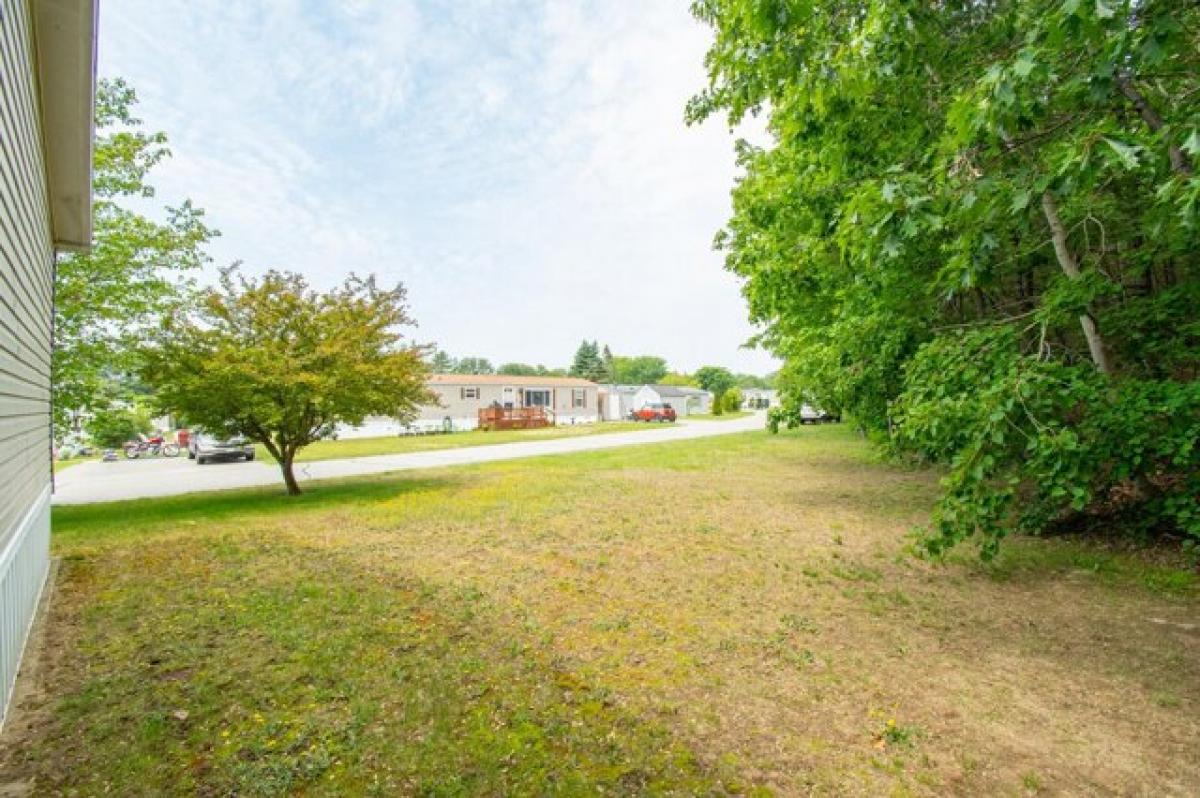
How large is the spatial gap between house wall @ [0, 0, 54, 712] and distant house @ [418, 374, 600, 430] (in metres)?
25.3

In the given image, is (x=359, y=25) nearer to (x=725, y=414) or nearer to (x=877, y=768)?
(x=877, y=768)

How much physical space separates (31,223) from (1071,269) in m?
9.17

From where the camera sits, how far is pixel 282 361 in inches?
356

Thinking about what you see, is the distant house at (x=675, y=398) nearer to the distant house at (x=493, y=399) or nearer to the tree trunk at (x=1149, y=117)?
the distant house at (x=493, y=399)

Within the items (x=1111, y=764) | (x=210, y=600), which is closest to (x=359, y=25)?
(x=210, y=600)

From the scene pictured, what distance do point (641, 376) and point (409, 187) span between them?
83.4 metres

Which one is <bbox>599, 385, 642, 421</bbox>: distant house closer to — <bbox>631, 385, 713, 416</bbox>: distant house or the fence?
<bbox>631, 385, 713, 416</bbox>: distant house

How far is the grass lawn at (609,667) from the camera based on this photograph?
2.38 meters

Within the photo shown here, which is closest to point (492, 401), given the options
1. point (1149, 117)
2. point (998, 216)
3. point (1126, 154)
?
point (998, 216)

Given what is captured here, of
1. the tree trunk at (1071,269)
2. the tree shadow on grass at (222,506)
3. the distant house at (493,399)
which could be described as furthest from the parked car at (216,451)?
the tree trunk at (1071,269)

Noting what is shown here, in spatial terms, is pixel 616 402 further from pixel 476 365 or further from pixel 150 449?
pixel 476 365

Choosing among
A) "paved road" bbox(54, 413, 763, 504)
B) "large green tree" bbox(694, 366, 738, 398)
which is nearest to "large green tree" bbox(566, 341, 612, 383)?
"large green tree" bbox(694, 366, 738, 398)

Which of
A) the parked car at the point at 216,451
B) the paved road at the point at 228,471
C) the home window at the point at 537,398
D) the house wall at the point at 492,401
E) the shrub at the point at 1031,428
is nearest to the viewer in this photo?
the shrub at the point at 1031,428

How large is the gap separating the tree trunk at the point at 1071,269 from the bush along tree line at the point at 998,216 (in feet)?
0.07
